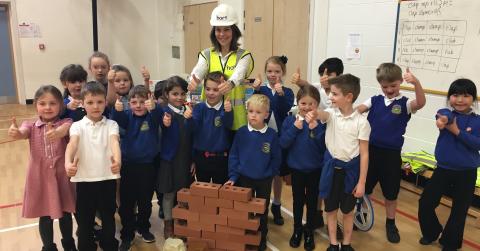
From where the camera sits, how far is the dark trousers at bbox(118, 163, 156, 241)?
2.77 meters

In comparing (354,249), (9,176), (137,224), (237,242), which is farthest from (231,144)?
(9,176)

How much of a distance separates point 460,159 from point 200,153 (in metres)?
1.80

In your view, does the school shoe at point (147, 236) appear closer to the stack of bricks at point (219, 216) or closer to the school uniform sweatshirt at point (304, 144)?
the stack of bricks at point (219, 216)

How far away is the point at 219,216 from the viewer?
2717 mm

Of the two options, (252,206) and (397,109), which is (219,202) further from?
(397,109)

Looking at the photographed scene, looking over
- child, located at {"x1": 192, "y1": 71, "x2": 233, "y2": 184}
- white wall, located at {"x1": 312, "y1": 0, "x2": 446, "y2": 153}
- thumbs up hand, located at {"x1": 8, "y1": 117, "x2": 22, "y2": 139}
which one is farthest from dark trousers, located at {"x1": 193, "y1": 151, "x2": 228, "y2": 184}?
white wall, located at {"x1": 312, "y1": 0, "x2": 446, "y2": 153}

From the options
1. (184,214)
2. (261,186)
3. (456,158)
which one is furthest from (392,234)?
(184,214)

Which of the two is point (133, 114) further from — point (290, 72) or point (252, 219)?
point (290, 72)

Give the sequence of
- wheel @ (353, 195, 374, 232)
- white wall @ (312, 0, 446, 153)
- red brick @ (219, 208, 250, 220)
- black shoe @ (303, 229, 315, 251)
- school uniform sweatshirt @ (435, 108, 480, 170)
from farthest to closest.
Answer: white wall @ (312, 0, 446, 153)
wheel @ (353, 195, 374, 232)
black shoe @ (303, 229, 315, 251)
red brick @ (219, 208, 250, 220)
school uniform sweatshirt @ (435, 108, 480, 170)

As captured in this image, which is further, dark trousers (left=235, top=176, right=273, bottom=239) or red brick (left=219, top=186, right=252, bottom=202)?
dark trousers (left=235, top=176, right=273, bottom=239)

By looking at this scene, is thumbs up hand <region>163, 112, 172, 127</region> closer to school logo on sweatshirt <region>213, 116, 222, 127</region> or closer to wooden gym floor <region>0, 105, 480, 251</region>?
school logo on sweatshirt <region>213, 116, 222, 127</region>

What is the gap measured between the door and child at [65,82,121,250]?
7251 millimetres

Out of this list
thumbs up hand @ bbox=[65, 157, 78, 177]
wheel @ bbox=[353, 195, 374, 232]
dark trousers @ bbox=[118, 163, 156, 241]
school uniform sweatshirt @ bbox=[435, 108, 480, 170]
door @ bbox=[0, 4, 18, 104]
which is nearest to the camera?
thumbs up hand @ bbox=[65, 157, 78, 177]

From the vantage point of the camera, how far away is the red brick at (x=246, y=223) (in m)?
2.66
